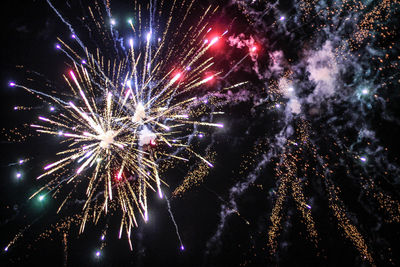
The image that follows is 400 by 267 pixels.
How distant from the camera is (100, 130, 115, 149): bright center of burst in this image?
4484 millimetres

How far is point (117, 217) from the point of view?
5.20m

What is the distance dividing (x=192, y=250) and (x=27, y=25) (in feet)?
25.7

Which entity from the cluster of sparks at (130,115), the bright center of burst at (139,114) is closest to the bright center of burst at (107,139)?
the cluster of sparks at (130,115)

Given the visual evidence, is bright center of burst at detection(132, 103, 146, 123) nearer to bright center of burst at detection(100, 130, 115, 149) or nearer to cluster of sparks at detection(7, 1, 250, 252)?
cluster of sparks at detection(7, 1, 250, 252)

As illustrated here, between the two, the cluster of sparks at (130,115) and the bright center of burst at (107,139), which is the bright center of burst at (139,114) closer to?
the cluster of sparks at (130,115)

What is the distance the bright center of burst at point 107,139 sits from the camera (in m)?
4.48

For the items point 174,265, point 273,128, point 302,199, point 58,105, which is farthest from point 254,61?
point 174,265

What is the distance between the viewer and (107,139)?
448cm

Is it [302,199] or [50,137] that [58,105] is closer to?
[50,137]

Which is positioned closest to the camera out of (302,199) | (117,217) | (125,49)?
(125,49)

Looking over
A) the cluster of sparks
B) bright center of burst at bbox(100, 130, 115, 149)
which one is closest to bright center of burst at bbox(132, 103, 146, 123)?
the cluster of sparks

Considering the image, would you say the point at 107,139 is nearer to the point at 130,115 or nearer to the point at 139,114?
the point at 130,115

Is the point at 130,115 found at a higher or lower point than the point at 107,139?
higher

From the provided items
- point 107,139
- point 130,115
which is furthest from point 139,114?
point 107,139
